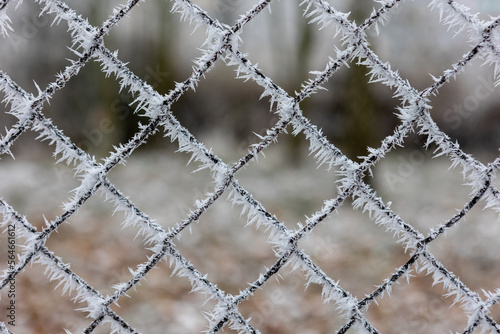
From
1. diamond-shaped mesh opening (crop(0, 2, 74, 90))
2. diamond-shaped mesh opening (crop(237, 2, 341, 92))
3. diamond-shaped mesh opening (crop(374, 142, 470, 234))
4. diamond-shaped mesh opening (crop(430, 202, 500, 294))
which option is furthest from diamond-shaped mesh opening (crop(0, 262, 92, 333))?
diamond-shaped mesh opening (crop(0, 2, 74, 90))

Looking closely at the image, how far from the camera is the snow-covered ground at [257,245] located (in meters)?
2.76

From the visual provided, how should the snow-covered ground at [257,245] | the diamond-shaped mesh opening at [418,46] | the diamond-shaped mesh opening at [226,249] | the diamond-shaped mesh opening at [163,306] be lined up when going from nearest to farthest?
the diamond-shaped mesh opening at [163,306]
the snow-covered ground at [257,245]
the diamond-shaped mesh opening at [226,249]
the diamond-shaped mesh opening at [418,46]

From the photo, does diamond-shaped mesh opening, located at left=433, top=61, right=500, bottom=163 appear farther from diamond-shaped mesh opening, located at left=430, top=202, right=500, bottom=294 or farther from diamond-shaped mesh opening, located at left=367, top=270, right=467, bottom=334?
diamond-shaped mesh opening, located at left=367, top=270, right=467, bottom=334

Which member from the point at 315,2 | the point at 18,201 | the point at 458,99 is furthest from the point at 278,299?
the point at 458,99

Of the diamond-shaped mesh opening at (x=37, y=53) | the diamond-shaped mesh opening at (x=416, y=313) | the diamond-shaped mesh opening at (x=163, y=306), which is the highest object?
the diamond-shaped mesh opening at (x=37, y=53)

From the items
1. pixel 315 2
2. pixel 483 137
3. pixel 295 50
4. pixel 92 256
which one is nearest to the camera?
pixel 315 2

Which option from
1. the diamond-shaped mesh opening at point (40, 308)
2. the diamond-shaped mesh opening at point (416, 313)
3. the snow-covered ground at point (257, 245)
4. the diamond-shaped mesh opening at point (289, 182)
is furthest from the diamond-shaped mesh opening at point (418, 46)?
the diamond-shaped mesh opening at point (40, 308)

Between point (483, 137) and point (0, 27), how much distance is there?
6.35 m

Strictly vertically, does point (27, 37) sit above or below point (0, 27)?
above

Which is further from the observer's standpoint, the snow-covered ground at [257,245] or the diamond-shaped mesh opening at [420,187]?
the diamond-shaped mesh opening at [420,187]

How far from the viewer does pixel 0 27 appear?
0.78 m

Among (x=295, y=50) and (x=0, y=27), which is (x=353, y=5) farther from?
(x=0, y=27)

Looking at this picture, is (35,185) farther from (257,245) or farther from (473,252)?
(473,252)

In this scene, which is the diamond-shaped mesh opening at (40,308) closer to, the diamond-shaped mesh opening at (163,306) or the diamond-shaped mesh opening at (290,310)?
the diamond-shaped mesh opening at (163,306)
